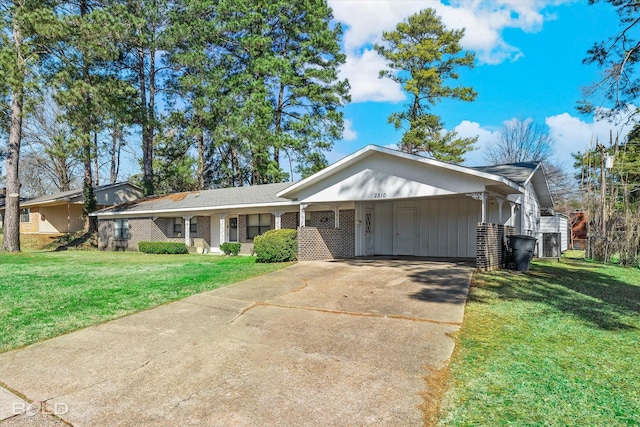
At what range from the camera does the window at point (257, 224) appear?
18.2 metres

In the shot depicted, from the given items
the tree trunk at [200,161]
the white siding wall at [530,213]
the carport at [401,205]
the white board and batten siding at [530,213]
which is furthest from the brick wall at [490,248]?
the tree trunk at [200,161]

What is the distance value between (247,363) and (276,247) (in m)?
9.02

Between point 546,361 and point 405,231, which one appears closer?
point 546,361

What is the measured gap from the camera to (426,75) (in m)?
26.6

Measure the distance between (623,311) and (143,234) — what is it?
2210 cm

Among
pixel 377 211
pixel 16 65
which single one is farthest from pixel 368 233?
pixel 16 65

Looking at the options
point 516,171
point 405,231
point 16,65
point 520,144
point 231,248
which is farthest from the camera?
point 520,144

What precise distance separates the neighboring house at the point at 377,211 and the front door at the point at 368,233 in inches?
1.7

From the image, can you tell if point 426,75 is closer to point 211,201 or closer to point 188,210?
point 211,201

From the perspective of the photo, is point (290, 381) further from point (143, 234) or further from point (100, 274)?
point (143, 234)

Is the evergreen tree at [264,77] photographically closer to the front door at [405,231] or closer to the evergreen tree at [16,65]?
the evergreen tree at [16,65]

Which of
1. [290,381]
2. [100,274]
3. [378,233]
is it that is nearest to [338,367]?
[290,381]

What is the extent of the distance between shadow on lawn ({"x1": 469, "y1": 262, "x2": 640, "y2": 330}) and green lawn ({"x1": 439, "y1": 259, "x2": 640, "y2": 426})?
0.03 m

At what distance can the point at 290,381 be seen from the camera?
377 cm
